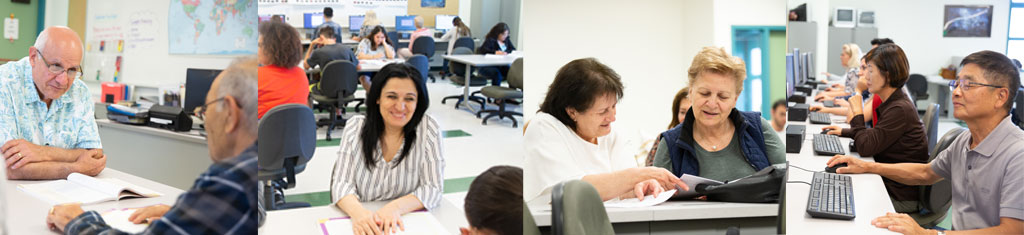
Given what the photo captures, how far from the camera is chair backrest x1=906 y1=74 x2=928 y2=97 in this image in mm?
5348

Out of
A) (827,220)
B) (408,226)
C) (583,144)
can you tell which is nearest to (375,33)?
(408,226)

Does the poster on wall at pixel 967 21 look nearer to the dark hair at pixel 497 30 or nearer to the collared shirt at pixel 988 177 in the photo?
the collared shirt at pixel 988 177

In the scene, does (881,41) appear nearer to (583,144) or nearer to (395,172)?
(583,144)

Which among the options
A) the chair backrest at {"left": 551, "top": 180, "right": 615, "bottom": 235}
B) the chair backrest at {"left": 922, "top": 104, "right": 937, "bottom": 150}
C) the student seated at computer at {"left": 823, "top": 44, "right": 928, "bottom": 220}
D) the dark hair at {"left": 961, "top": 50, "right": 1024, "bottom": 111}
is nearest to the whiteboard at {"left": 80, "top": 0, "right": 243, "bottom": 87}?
the chair backrest at {"left": 551, "top": 180, "right": 615, "bottom": 235}

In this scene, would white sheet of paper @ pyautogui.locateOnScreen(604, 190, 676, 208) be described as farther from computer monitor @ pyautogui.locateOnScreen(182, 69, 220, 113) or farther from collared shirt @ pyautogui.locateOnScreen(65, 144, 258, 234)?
computer monitor @ pyautogui.locateOnScreen(182, 69, 220, 113)

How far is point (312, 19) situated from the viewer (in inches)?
65.9

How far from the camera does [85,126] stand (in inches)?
80.7

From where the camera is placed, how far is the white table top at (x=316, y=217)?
175 cm

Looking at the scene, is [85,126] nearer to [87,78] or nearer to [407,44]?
[87,78]

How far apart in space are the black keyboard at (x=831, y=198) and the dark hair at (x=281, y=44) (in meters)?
1.70

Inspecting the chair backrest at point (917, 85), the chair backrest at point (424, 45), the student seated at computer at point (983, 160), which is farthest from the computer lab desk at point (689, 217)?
the chair backrest at point (917, 85)

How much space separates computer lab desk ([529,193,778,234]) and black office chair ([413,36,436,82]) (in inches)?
23.2

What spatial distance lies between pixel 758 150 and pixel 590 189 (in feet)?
1.69

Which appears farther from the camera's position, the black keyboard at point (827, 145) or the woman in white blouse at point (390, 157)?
the black keyboard at point (827, 145)
